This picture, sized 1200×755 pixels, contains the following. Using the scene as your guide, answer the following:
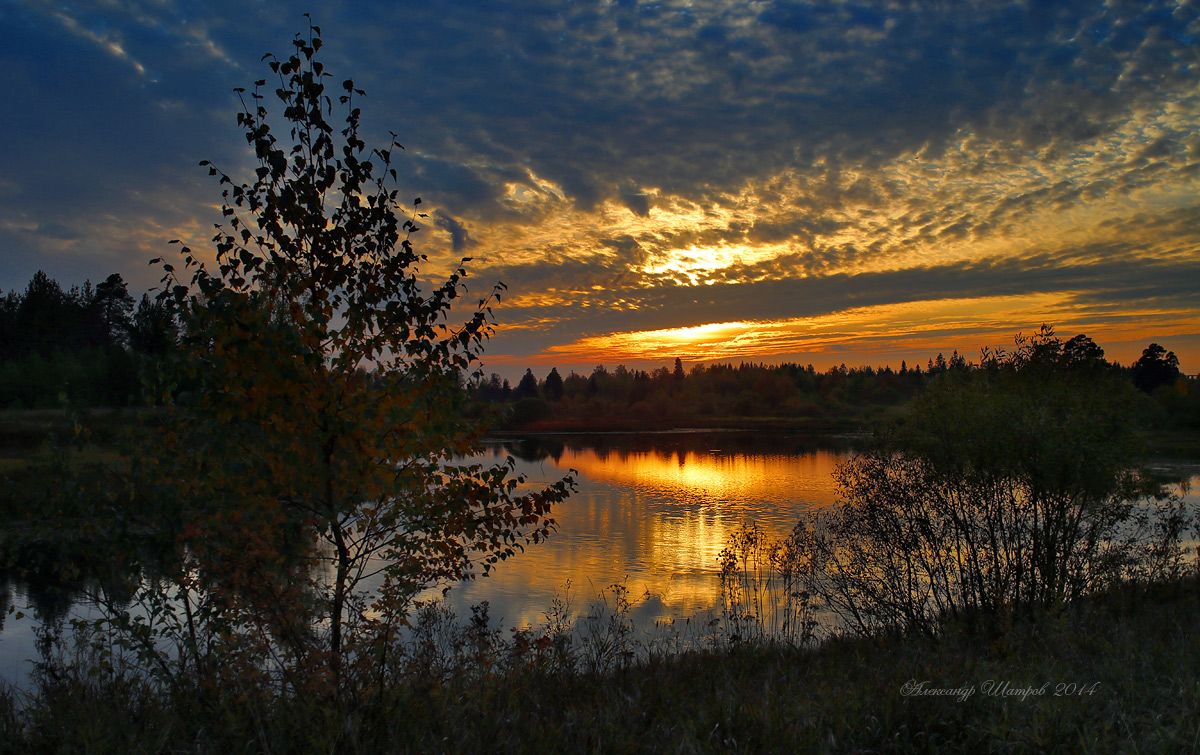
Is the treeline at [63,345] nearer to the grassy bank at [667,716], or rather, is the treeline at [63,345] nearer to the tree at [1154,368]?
the grassy bank at [667,716]

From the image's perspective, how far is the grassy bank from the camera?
4703 millimetres

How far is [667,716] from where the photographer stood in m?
5.86

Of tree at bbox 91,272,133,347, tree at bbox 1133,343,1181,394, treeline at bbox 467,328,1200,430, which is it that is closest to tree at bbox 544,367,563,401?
treeline at bbox 467,328,1200,430

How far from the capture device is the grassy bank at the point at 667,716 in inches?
185

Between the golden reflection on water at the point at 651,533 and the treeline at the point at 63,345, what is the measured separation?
31.5m

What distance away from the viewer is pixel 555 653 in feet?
27.7

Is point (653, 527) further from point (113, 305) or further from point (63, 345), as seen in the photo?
point (113, 305)

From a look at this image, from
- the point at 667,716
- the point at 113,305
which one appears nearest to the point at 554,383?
the point at 113,305

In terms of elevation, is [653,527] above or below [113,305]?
below

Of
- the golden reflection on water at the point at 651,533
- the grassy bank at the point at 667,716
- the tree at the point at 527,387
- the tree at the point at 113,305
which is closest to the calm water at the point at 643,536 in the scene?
the golden reflection on water at the point at 651,533

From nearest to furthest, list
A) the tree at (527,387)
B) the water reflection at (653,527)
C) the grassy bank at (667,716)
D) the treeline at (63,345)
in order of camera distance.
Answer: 1. the grassy bank at (667,716)
2. the water reflection at (653,527)
3. the treeline at (63,345)
4. the tree at (527,387)

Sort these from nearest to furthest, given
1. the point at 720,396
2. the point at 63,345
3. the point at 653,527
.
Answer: the point at 653,527 < the point at 63,345 < the point at 720,396

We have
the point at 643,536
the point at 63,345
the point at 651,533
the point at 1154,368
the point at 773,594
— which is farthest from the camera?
the point at 1154,368

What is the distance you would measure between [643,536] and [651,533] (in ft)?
2.10
